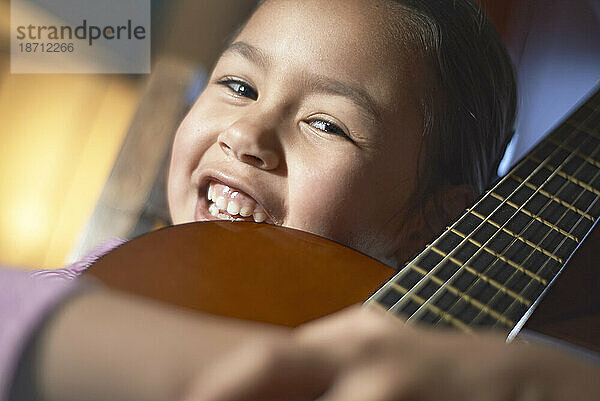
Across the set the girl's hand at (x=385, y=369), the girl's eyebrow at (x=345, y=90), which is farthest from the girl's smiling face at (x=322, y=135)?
the girl's hand at (x=385, y=369)

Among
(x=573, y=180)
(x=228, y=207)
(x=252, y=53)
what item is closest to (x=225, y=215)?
(x=228, y=207)

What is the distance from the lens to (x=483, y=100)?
420 millimetres

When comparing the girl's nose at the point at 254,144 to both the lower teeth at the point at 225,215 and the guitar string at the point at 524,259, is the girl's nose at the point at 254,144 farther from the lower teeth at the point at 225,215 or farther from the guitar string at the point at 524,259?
the guitar string at the point at 524,259

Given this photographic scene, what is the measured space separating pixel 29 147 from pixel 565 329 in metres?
0.36

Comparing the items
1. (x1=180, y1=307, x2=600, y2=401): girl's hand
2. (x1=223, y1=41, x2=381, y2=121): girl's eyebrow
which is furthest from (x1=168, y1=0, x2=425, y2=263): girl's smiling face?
(x1=180, y1=307, x2=600, y2=401): girl's hand

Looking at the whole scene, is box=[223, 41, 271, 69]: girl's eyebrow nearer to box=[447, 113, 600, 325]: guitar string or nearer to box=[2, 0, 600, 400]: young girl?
box=[2, 0, 600, 400]: young girl

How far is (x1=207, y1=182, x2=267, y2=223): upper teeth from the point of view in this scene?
376mm

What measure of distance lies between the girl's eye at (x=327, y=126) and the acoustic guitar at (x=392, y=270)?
0.07 metres

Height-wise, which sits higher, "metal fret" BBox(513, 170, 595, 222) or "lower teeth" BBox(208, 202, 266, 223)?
"metal fret" BBox(513, 170, 595, 222)

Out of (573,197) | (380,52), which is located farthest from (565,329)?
(380,52)

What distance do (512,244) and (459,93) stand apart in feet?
0.38

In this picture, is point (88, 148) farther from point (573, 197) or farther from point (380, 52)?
point (573, 197)

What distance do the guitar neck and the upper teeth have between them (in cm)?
10

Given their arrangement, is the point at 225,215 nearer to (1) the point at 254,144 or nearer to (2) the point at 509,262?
(1) the point at 254,144
